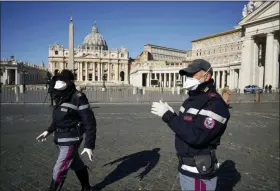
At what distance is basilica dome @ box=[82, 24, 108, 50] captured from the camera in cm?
11462

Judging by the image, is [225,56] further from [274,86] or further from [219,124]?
[219,124]

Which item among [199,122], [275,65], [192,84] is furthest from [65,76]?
[275,65]

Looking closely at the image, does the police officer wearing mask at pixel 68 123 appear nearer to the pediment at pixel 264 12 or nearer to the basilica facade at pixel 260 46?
the basilica facade at pixel 260 46

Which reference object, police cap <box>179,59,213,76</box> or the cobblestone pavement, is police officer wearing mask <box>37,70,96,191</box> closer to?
the cobblestone pavement

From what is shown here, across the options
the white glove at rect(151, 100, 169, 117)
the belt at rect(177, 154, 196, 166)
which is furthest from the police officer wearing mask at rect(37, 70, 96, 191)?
the belt at rect(177, 154, 196, 166)

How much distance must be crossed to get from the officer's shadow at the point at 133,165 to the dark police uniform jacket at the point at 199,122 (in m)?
2.22

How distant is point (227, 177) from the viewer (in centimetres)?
416

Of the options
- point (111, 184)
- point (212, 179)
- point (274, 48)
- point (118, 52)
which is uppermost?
point (118, 52)

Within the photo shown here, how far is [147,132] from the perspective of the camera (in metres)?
7.89

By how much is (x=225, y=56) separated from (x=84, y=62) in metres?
64.2

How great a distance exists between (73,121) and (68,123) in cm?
7

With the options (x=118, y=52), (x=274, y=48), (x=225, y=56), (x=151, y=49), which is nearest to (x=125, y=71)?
(x=118, y=52)

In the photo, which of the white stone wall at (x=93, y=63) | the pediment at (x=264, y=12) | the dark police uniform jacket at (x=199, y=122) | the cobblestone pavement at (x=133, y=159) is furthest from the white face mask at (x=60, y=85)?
the white stone wall at (x=93, y=63)

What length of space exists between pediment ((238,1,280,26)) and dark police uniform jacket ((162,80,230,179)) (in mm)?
34957
